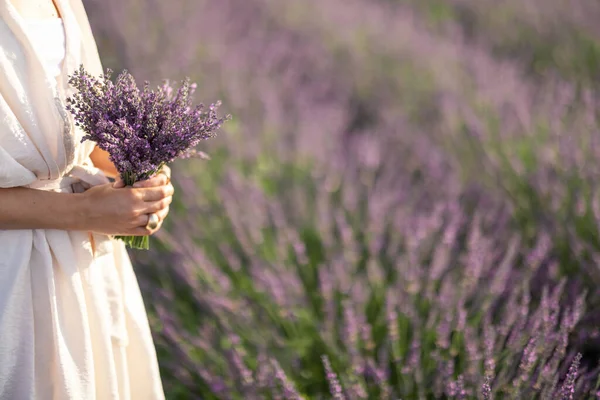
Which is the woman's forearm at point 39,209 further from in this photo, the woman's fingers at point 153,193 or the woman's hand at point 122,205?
the woman's fingers at point 153,193

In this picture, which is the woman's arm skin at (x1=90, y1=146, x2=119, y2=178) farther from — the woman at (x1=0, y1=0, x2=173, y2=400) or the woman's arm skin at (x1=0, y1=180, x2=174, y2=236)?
the woman's arm skin at (x1=0, y1=180, x2=174, y2=236)

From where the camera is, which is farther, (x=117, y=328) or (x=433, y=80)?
(x=433, y=80)

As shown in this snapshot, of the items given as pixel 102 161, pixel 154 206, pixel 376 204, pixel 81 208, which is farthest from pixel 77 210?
pixel 376 204

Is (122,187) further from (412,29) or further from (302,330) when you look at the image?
(412,29)

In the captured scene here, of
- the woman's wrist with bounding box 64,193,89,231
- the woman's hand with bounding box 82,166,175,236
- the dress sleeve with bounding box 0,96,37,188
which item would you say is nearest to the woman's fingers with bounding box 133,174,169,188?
the woman's hand with bounding box 82,166,175,236

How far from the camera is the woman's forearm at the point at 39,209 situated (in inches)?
52.0

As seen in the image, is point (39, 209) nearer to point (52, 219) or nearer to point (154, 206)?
point (52, 219)

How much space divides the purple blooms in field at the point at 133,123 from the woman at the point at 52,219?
0.22 ft

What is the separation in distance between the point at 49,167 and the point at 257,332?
4.25ft

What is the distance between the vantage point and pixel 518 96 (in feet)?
12.5

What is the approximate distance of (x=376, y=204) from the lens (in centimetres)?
279

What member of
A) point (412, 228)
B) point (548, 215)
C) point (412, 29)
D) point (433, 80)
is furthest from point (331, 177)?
point (412, 29)

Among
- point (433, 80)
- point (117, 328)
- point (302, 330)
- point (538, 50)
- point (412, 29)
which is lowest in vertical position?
point (117, 328)

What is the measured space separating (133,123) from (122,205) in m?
0.18
